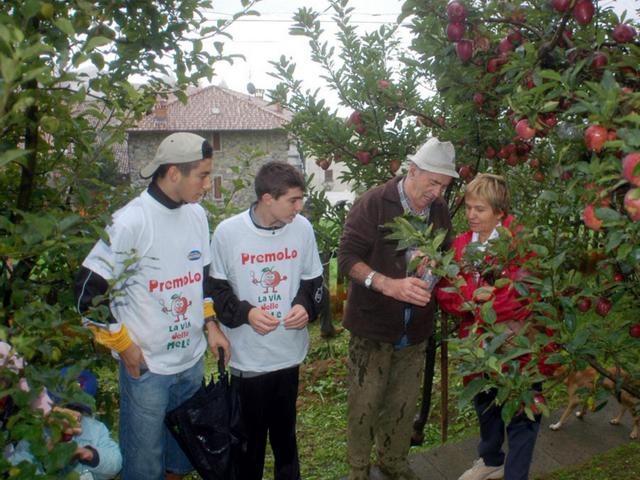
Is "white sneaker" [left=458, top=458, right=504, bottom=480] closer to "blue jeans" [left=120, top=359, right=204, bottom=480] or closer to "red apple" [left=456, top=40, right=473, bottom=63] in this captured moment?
"blue jeans" [left=120, top=359, right=204, bottom=480]

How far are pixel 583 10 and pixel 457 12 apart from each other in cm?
52

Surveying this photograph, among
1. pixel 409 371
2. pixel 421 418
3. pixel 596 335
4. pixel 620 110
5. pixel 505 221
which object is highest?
pixel 620 110

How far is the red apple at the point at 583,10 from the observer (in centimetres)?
221

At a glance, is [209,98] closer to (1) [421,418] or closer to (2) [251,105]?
(2) [251,105]

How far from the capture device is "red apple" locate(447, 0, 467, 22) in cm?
256

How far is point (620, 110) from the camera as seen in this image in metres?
1.61

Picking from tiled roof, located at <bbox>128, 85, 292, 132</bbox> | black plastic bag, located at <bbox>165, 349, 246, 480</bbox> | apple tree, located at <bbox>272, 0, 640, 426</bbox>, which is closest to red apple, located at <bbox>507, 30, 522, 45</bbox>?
apple tree, located at <bbox>272, 0, 640, 426</bbox>

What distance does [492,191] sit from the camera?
305 cm

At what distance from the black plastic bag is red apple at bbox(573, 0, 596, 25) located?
2093 millimetres

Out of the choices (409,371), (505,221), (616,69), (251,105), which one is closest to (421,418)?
(409,371)

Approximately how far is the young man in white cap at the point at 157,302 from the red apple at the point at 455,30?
114cm

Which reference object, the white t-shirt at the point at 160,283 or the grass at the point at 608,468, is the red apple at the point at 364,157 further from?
the grass at the point at 608,468

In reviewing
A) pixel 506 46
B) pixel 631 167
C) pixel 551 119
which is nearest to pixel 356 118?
pixel 506 46

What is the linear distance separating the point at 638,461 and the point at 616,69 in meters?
2.60
